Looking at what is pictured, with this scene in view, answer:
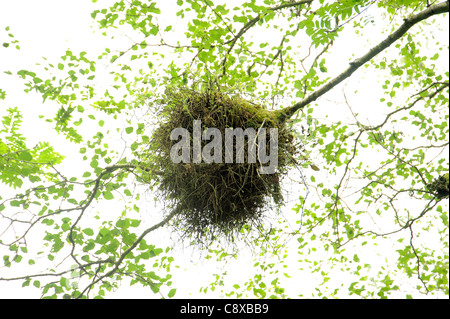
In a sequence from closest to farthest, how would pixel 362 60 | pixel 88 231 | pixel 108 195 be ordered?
pixel 362 60 → pixel 88 231 → pixel 108 195

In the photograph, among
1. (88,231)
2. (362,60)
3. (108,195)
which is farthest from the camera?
(108,195)

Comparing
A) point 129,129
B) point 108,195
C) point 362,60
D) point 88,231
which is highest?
point 362,60

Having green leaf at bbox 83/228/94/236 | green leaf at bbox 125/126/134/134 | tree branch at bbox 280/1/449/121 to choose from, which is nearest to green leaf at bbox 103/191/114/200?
green leaf at bbox 83/228/94/236

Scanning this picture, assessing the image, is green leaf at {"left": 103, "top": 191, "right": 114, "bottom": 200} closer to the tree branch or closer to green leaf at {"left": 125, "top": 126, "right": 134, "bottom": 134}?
green leaf at {"left": 125, "top": 126, "right": 134, "bottom": 134}

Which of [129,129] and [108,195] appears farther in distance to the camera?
[108,195]

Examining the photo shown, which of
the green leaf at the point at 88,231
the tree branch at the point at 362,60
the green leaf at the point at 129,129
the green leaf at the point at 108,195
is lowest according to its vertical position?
the green leaf at the point at 88,231

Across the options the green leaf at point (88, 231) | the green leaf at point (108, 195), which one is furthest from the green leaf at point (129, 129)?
the green leaf at point (88, 231)

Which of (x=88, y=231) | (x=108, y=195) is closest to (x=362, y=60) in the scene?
(x=108, y=195)

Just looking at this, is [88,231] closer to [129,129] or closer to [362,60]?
[129,129]

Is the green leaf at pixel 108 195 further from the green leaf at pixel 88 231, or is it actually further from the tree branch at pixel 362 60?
the tree branch at pixel 362 60

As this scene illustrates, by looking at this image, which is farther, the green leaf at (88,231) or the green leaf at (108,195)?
the green leaf at (108,195)

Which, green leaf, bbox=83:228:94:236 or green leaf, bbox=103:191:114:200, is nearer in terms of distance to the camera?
green leaf, bbox=83:228:94:236

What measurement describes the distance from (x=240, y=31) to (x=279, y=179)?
1.21 metres
